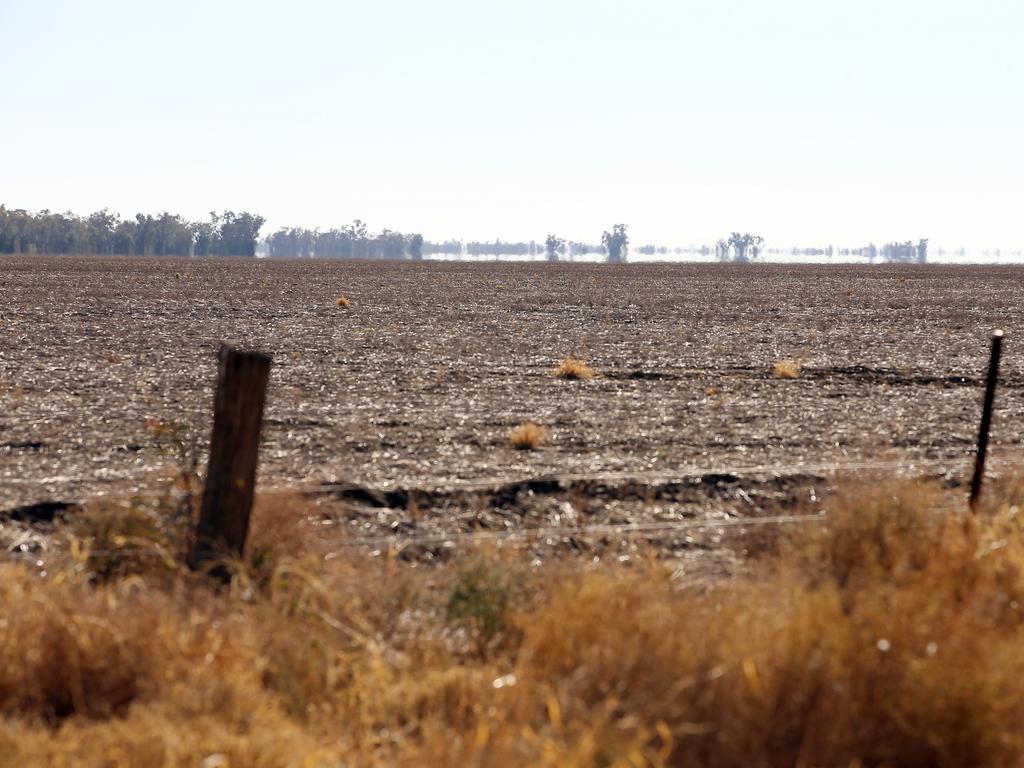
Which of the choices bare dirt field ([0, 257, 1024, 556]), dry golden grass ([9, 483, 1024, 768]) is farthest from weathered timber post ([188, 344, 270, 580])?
bare dirt field ([0, 257, 1024, 556])

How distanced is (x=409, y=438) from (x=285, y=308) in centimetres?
2855

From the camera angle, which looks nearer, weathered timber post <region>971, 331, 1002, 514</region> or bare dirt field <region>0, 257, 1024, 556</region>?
weathered timber post <region>971, 331, 1002, 514</region>

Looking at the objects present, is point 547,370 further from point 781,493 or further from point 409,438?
point 781,493

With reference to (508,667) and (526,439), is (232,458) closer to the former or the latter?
(508,667)

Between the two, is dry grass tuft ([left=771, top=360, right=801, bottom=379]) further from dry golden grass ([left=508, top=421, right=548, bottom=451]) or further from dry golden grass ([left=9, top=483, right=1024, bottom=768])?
dry golden grass ([left=9, top=483, right=1024, bottom=768])

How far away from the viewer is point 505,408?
1738 centimetres

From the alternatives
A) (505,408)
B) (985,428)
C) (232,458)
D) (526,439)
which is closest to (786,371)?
(505,408)

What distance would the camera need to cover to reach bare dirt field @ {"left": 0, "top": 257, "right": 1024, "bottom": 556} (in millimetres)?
11133

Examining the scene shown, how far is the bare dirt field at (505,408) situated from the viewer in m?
11.1

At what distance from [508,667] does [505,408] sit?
10.8m

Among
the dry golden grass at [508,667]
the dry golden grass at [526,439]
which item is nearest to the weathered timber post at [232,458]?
the dry golden grass at [508,667]

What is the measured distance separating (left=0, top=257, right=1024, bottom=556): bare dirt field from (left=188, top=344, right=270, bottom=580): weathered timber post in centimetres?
229

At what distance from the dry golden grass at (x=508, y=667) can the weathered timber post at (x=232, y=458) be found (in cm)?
23

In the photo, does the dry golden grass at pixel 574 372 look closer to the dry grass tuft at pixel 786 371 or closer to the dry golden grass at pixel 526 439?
the dry grass tuft at pixel 786 371
